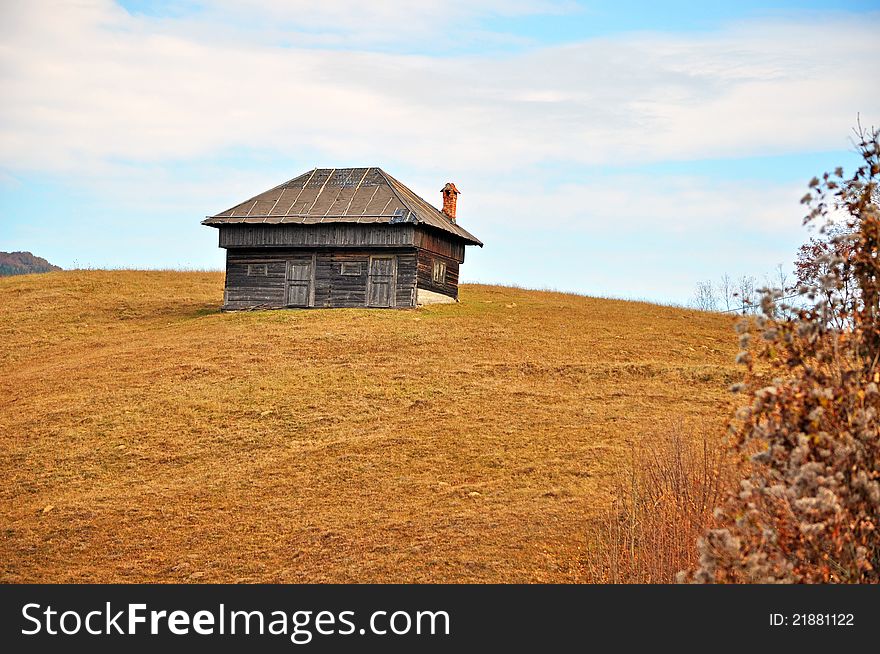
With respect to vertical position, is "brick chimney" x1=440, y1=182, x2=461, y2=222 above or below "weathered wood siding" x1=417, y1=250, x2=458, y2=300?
above

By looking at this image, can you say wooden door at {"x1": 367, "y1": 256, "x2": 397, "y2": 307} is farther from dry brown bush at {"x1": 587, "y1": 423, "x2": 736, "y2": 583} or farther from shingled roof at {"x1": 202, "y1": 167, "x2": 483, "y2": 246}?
dry brown bush at {"x1": 587, "y1": 423, "x2": 736, "y2": 583}

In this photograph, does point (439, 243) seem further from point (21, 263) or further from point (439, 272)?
point (21, 263)

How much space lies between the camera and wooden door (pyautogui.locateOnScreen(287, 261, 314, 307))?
44438mm

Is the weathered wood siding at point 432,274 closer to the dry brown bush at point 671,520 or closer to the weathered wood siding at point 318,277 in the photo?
the weathered wood siding at point 318,277

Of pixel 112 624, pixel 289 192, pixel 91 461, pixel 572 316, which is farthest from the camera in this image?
pixel 289 192

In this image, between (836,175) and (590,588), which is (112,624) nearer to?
(590,588)

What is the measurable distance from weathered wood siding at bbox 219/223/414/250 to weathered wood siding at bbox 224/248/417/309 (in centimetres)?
54

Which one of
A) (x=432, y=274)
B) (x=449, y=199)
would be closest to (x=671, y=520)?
(x=432, y=274)

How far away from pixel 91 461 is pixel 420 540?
979 cm

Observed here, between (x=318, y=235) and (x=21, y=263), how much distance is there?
92.9 metres

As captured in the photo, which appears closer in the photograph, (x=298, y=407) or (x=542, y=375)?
(x=298, y=407)

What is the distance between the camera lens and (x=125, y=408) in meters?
Result: 28.7

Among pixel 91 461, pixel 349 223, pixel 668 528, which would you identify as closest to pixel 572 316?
pixel 349 223

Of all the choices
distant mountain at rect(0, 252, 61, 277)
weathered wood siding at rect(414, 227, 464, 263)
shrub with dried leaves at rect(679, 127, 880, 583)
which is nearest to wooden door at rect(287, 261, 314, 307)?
weathered wood siding at rect(414, 227, 464, 263)
